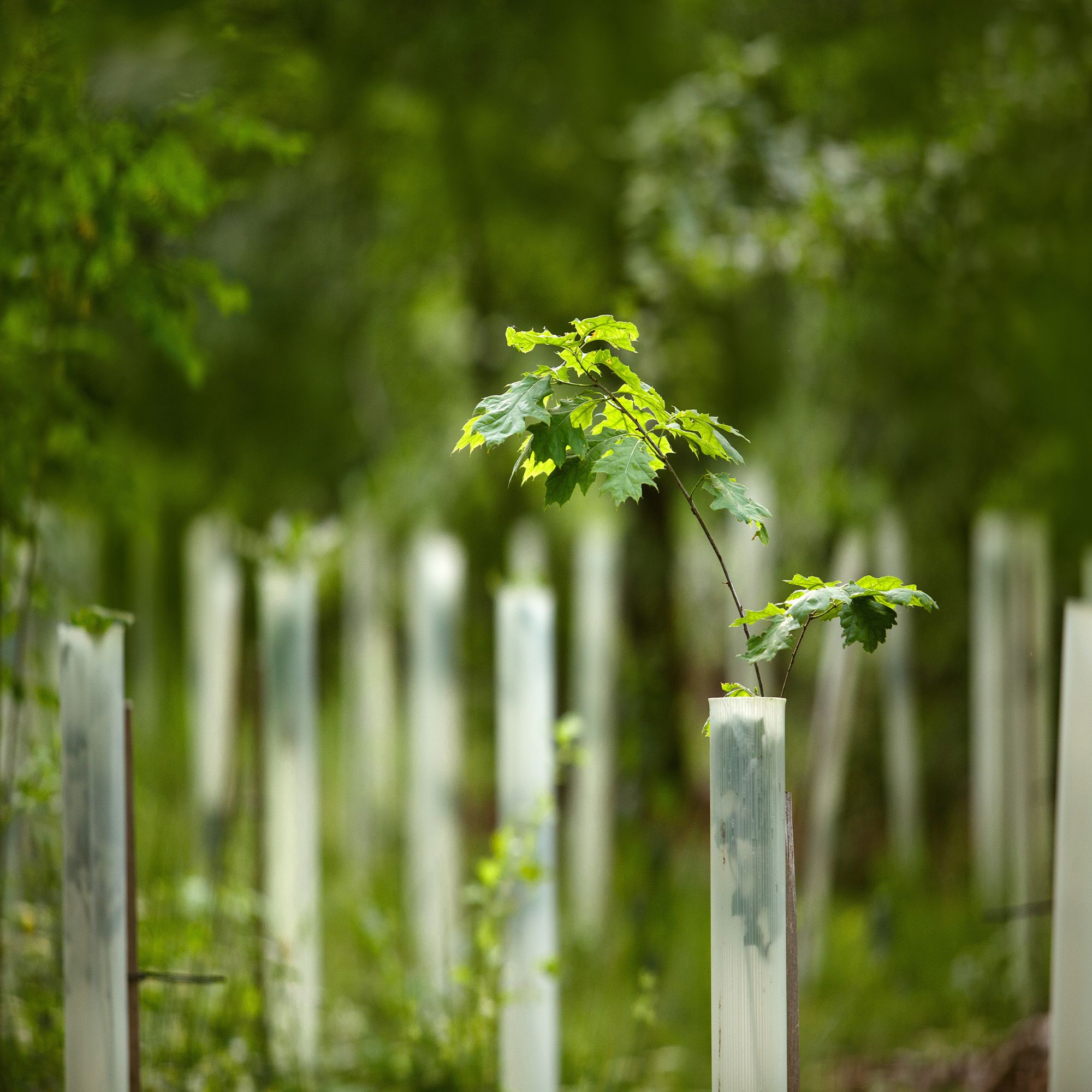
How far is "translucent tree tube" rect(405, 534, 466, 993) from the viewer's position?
2914 millimetres

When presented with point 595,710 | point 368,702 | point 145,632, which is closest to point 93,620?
point 595,710

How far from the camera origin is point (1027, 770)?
3072mm

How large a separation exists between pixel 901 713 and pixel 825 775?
754mm

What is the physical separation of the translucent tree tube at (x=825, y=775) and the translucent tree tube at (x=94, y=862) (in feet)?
7.54

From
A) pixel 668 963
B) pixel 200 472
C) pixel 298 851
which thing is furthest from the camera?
pixel 200 472

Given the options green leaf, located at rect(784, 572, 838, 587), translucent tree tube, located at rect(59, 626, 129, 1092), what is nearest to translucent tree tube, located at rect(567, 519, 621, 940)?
translucent tree tube, located at rect(59, 626, 129, 1092)

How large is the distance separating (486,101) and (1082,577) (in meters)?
2.75

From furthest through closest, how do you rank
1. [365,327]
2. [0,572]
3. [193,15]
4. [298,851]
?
1. [365,327]
2. [193,15]
3. [298,851]
4. [0,572]

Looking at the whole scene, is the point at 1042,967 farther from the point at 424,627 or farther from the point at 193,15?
the point at 193,15

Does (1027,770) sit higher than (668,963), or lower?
higher

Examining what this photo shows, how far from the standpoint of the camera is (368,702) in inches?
168

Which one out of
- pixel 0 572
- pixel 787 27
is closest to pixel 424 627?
pixel 0 572

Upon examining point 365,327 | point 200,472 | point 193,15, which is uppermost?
point 193,15

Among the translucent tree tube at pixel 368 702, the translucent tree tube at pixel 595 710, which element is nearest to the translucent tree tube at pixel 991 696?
the translucent tree tube at pixel 595 710
